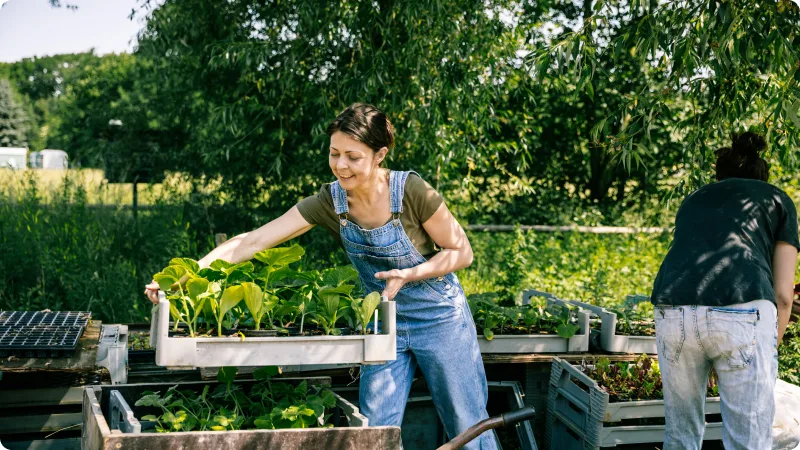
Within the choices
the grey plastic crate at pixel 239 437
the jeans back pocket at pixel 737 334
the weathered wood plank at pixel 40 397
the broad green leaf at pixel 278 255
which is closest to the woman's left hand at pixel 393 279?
the broad green leaf at pixel 278 255

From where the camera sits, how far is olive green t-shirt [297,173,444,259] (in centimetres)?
272

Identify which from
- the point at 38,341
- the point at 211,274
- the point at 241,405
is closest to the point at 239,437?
the point at 241,405

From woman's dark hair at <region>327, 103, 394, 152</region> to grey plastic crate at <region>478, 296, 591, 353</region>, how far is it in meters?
1.53

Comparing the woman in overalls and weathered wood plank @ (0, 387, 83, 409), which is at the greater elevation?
the woman in overalls

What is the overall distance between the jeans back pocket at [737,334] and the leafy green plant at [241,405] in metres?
1.45

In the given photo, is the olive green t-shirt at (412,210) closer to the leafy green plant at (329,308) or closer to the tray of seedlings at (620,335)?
the leafy green plant at (329,308)

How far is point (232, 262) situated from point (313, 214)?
1.11 ft

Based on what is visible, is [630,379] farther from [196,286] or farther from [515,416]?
[196,286]

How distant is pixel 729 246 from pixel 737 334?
1.09ft

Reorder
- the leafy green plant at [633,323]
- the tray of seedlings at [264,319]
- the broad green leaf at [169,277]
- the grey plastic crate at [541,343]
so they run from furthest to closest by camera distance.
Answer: the leafy green plant at [633,323]
the grey plastic crate at [541,343]
the broad green leaf at [169,277]
the tray of seedlings at [264,319]

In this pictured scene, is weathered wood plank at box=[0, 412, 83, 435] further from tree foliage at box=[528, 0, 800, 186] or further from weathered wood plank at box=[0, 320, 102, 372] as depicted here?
tree foliage at box=[528, 0, 800, 186]

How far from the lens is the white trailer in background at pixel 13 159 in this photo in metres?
8.07

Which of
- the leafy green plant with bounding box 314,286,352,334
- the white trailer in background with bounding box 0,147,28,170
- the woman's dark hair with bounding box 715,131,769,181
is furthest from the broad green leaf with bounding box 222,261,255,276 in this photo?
the white trailer in background with bounding box 0,147,28,170

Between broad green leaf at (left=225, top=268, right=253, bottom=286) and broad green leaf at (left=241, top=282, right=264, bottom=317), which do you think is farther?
broad green leaf at (left=225, top=268, right=253, bottom=286)
